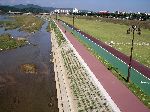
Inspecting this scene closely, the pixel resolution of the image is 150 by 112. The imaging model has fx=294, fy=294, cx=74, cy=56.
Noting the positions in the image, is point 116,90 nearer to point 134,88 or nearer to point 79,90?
point 134,88

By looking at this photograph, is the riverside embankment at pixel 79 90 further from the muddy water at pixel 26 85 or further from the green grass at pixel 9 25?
the green grass at pixel 9 25

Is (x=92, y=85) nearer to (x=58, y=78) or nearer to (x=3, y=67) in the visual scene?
(x=58, y=78)

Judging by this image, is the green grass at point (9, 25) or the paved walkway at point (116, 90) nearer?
the paved walkway at point (116, 90)

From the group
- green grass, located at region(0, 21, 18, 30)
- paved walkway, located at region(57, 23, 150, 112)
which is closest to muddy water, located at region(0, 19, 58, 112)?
paved walkway, located at region(57, 23, 150, 112)

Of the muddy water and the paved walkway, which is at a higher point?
the paved walkway

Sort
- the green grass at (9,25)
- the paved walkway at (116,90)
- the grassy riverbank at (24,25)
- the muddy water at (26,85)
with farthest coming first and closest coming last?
1. the green grass at (9,25)
2. the grassy riverbank at (24,25)
3. the muddy water at (26,85)
4. the paved walkway at (116,90)

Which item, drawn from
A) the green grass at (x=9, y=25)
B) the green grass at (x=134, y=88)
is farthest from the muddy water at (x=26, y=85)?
the green grass at (x=9, y=25)

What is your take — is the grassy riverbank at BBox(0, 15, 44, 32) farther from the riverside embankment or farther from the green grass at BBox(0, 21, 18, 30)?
the riverside embankment

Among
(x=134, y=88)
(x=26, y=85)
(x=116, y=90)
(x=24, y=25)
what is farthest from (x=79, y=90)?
(x=24, y=25)
